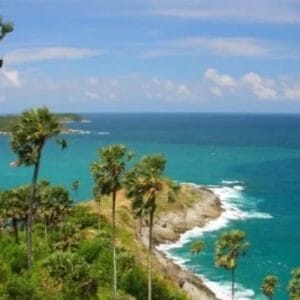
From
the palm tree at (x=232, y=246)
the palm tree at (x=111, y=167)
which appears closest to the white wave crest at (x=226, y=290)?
the palm tree at (x=232, y=246)

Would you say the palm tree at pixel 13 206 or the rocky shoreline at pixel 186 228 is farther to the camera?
the rocky shoreline at pixel 186 228

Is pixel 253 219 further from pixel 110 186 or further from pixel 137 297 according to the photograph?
pixel 110 186

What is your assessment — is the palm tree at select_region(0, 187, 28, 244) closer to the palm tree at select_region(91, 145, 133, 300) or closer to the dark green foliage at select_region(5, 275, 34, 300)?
the palm tree at select_region(91, 145, 133, 300)

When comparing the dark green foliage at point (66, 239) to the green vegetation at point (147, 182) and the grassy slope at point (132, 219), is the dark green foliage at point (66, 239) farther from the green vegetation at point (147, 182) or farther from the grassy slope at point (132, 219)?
the green vegetation at point (147, 182)

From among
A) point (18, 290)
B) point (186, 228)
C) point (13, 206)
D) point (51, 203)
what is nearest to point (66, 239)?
point (13, 206)

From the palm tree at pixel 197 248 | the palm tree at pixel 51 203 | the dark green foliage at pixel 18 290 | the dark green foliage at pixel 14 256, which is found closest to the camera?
the dark green foliage at pixel 18 290

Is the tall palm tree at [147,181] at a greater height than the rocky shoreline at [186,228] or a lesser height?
greater

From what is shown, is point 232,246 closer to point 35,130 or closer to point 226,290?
point 35,130

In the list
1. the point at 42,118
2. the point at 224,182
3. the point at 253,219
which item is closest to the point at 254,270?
the point at 253,219
